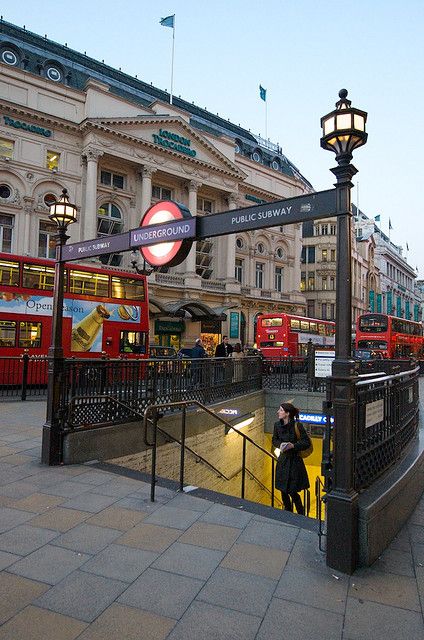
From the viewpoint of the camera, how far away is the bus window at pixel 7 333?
47.3ft

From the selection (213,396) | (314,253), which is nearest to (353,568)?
(213,396)

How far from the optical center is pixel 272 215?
436 centimetres

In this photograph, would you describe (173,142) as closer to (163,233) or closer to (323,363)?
(323,363)

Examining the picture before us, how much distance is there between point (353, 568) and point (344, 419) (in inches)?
46.9

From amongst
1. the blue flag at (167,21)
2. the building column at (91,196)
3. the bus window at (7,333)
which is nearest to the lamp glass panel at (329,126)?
the bus window at (7,333)

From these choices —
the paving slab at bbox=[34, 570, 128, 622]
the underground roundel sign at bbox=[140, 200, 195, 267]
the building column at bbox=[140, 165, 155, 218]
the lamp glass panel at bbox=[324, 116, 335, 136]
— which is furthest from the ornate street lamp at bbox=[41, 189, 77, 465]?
the building column at bbox=[140, 165, 155, 218]

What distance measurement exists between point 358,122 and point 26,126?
98.6 feet

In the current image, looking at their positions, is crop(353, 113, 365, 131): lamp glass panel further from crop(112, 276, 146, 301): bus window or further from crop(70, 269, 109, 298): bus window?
crop(112, 276, 146, 301): bus window

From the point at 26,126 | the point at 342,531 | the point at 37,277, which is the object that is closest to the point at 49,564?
the point at 342,531

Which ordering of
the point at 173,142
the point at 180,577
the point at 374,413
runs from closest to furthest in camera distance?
the point at 180,577
the point at 374,413
the point at 173,142

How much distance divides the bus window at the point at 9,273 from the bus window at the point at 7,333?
130cm

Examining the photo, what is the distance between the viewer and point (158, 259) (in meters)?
5.27

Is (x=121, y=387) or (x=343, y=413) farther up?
(x=343, y=413)

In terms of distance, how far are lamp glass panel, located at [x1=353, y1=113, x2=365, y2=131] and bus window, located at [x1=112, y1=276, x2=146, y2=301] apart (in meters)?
13.9
